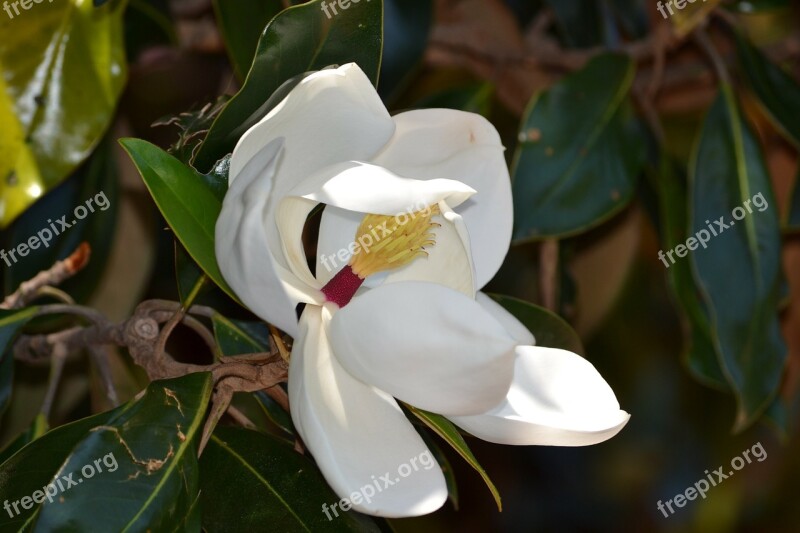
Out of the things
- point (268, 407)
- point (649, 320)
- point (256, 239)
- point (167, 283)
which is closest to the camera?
point (256, 239)

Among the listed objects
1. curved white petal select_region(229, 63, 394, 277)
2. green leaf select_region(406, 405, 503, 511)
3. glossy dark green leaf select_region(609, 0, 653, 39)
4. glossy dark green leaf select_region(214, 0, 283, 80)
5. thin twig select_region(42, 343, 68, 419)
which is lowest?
glossy dark green leaf select_region(609, 0, 653, 39)

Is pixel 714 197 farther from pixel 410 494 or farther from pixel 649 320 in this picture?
pixel 649 320

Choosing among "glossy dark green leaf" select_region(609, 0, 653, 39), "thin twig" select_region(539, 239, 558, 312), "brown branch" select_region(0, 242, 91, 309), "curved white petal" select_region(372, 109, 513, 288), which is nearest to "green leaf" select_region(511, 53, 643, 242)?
"thin twig" select_region(539, 239, 558, 312)

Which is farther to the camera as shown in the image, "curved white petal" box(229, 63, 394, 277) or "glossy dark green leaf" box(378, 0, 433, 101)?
"glossy dark green leaf" box(378, 0, 433, 101)

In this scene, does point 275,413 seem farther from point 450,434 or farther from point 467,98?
point 467,98

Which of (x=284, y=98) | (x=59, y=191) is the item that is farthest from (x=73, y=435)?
(x=59, y=191)

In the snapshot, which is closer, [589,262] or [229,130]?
[229,130]

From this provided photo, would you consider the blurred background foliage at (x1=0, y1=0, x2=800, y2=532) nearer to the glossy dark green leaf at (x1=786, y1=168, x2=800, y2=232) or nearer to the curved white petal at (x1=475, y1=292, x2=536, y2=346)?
the glossy dark green leaf at (x1=786, y1=168, x2=800, y2=232)
